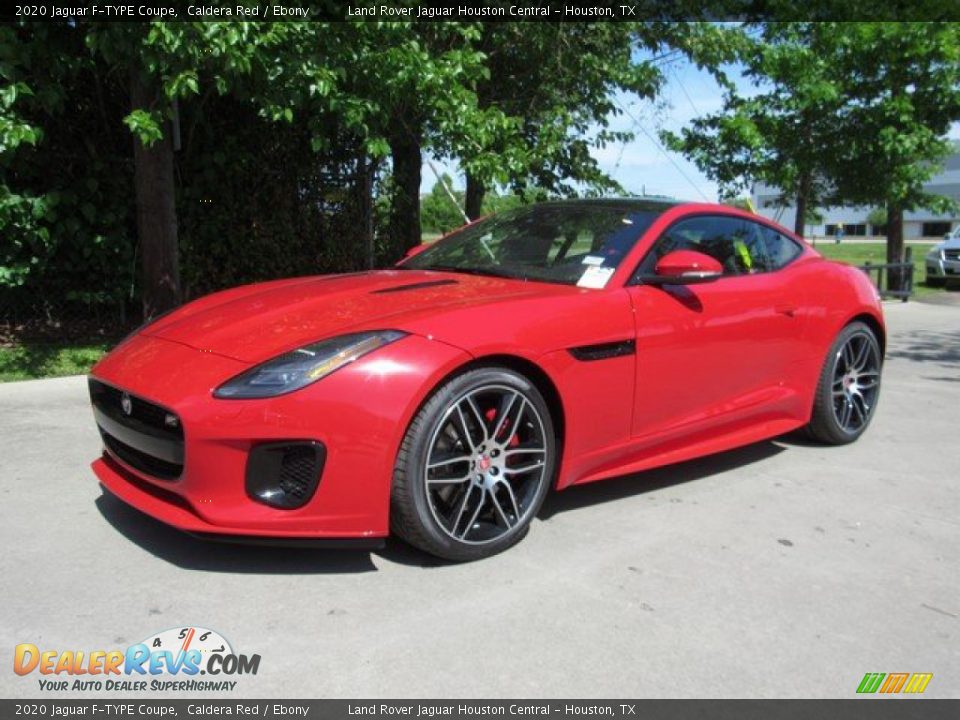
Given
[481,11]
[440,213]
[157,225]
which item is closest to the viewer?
[157,225]

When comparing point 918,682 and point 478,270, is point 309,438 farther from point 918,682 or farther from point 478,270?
point 918,682

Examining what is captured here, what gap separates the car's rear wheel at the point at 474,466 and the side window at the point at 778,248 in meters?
2.06

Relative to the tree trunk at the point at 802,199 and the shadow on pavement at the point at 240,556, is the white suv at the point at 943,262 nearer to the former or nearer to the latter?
the tree trunk at the point at 802,199

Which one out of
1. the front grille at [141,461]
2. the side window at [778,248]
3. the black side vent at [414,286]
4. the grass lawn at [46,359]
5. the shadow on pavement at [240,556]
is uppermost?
the side window at [778,248]

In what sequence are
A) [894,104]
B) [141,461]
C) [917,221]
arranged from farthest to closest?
[917,221]
[894,104]
[141,461]

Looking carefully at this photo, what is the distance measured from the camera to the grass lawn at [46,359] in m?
6.69

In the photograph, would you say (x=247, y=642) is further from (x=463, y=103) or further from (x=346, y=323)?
(x=463, y=103)

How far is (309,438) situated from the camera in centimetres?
284

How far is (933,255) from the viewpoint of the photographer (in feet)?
62.3

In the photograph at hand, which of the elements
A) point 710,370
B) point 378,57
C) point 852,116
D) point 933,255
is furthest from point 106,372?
point 933,255

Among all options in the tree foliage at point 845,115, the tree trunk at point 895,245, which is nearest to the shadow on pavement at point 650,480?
the tree foliage at point 845,115

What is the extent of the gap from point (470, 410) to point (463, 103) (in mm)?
5356

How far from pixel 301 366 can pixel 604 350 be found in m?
1.33

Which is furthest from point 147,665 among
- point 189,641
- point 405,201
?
point 405,201
